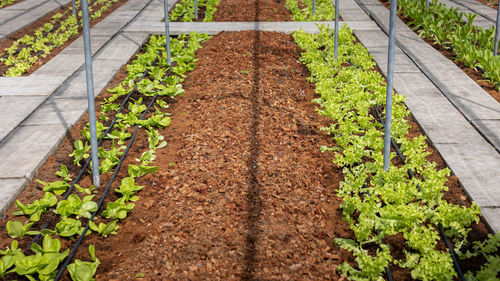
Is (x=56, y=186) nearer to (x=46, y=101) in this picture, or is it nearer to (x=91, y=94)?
(x=91, y=94)

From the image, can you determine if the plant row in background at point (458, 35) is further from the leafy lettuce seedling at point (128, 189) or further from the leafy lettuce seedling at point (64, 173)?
the leafy lettuce seedling at point (64, 173)

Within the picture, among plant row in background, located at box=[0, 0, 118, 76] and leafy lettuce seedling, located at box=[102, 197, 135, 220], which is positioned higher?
plant row in background, located at box=[0, 0, 118, 76]

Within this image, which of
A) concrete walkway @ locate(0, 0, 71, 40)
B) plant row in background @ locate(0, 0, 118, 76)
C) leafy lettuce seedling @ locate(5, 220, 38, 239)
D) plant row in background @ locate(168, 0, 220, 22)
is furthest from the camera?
plant row in background @ locate(168, 0, 220, 22)

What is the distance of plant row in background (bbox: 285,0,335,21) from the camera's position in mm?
10547

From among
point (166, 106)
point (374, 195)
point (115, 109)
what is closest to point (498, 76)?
point (374, 195)

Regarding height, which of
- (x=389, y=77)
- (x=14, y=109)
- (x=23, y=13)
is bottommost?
(x=14, y=109)

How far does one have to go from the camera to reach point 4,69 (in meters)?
7.94

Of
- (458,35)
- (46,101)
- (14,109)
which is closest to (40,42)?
(46,101)

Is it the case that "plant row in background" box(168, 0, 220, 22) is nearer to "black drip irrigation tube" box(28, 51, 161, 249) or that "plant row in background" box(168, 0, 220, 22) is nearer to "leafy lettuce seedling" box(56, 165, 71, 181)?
"black drip irrigation tube" box(28, 51, 161, 249)

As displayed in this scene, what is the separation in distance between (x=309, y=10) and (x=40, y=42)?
5238mm

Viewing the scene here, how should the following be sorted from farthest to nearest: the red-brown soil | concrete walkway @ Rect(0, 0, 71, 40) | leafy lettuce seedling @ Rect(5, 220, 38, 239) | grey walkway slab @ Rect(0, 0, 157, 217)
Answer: concrete walkway @ Rect(0, 0, 71, 40)
the red-brown soil
grey walkway slab @ Rect(0, 0, 157, 217)
leafy lettuce seedling @ Rect(5, 220, 38, 239)

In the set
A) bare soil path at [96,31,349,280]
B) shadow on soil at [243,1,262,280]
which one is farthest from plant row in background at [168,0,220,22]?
shadow on soil at [243,1,262,280]

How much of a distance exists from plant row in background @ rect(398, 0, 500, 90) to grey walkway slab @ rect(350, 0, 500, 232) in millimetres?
248

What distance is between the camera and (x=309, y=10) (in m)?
11.3
